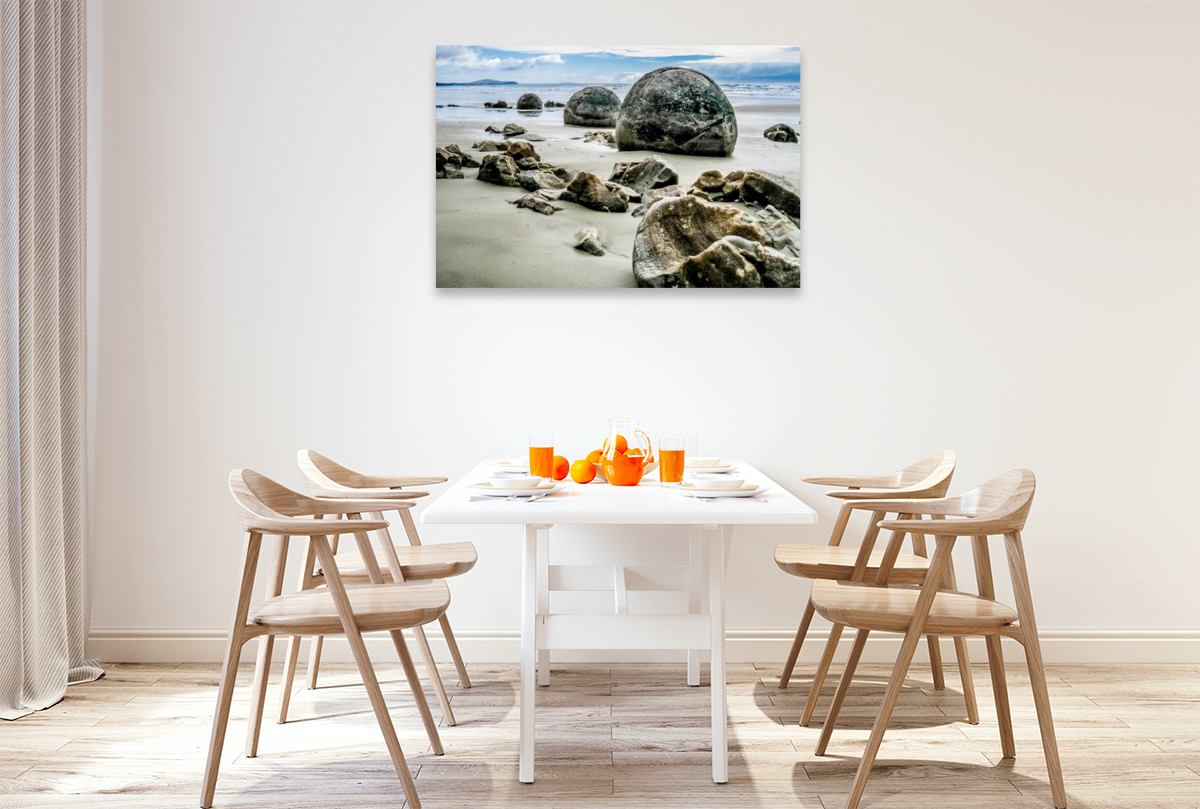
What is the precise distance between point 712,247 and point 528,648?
5.52 feet

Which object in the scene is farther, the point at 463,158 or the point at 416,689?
the point at 463,158

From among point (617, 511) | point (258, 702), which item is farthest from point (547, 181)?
point (258, 702)

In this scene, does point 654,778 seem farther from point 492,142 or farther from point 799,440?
point 492,142

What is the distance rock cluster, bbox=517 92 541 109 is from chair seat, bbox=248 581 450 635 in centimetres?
182

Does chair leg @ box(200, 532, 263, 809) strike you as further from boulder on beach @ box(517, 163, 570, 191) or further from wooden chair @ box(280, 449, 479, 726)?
boulder on beach @ box(517, 163, 570, 191)

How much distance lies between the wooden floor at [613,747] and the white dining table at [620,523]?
179mm

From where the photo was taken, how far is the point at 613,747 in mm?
2391

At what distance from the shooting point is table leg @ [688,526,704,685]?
281cm

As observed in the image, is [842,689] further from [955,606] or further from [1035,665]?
[1035,665]

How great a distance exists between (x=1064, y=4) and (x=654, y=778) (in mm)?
3038

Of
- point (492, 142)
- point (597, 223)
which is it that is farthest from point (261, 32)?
point (597, 223)

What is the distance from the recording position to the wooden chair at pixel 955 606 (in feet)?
6.50

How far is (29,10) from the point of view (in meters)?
2.73

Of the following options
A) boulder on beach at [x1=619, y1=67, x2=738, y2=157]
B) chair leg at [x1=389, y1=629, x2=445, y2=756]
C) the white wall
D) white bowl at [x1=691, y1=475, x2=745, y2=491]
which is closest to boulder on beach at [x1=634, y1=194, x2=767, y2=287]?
the white wall
